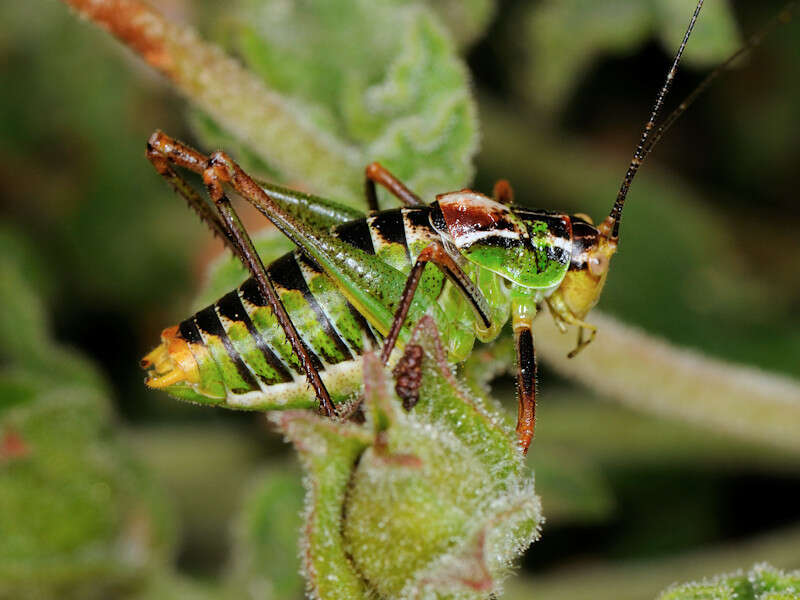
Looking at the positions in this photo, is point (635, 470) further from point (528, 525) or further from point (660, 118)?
point (528, 525)

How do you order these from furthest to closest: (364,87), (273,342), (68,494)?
(364,87)
(68,494)
(273,342)

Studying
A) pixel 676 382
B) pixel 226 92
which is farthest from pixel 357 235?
pixel 676 382

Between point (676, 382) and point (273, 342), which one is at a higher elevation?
point (676, 382)

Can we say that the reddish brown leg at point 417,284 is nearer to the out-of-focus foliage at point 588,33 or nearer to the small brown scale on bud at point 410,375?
the small brown scale on bud at point 410,375

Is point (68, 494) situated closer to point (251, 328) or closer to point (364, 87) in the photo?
point (251, 328)

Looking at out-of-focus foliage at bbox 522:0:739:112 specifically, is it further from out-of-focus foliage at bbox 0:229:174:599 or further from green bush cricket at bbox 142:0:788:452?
out-of-focus foliage at bbox 0:229:174:599

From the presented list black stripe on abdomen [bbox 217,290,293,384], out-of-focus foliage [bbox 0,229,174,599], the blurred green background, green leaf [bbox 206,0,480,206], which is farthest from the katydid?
out-of-focus foliage [bbox 0,229,174,599]
